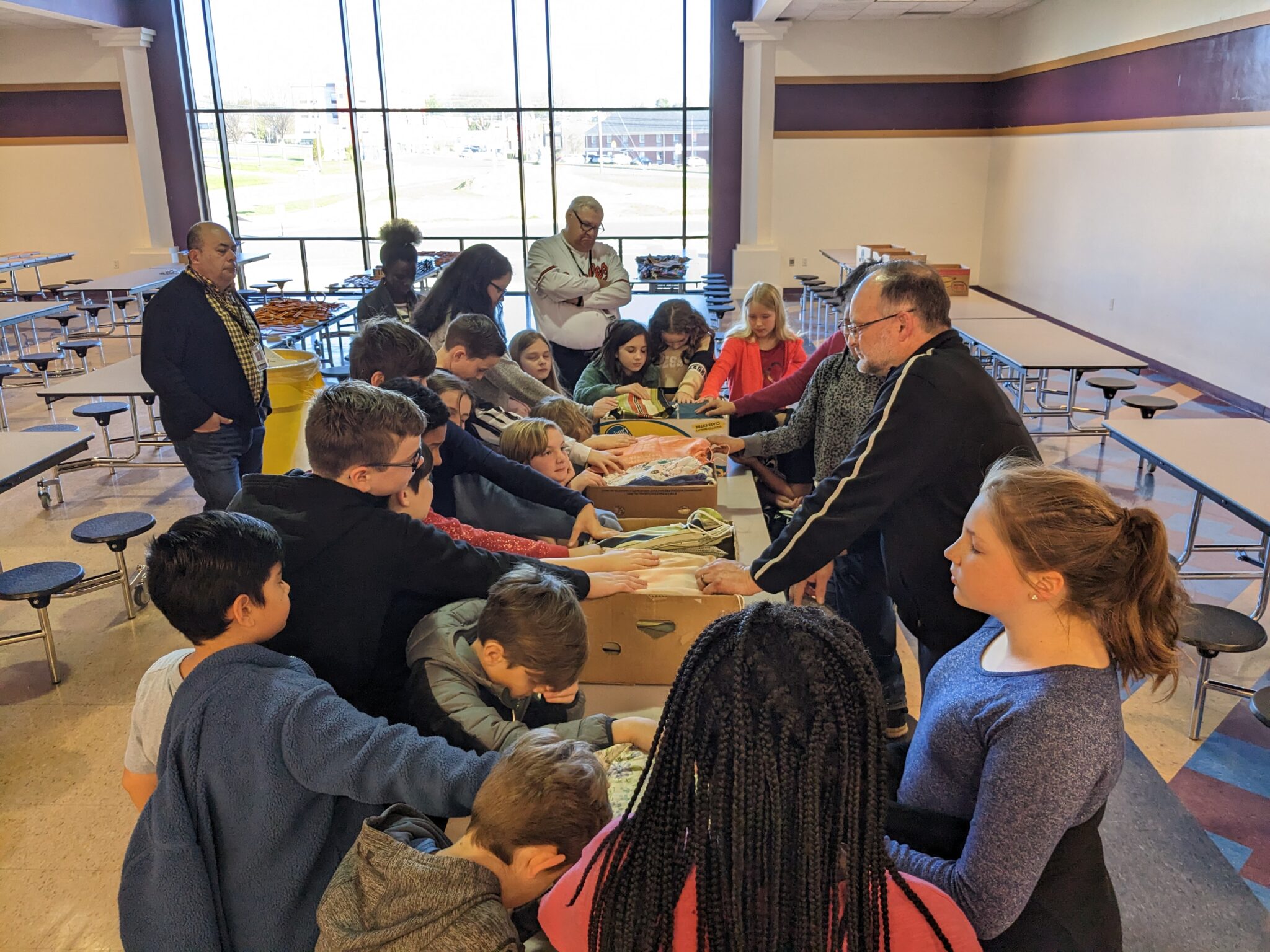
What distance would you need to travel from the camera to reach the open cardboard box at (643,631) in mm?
2098

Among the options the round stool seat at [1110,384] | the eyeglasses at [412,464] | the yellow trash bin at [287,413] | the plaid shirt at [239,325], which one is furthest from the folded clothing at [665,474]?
the round stool seat at [1110,384]

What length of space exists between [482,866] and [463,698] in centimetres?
48

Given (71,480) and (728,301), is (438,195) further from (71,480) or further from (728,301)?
(71,480)

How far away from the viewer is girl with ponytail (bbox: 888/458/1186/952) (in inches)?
48.0

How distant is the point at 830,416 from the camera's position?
3191 millimetres

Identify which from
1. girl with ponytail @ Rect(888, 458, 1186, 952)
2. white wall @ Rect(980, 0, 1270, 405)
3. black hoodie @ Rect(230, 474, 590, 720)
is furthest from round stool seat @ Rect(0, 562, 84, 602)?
white wall @ Rect(980, 0, 1270, 405)

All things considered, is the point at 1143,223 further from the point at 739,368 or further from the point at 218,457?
the point at 218,457

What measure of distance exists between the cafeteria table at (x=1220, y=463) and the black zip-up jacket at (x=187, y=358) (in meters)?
3.73

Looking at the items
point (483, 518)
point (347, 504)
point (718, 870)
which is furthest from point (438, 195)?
point (718, 870)

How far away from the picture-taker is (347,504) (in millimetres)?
1775

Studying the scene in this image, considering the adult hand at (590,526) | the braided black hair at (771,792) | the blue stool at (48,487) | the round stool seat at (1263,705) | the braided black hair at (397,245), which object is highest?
the braided black hair at (397,245)

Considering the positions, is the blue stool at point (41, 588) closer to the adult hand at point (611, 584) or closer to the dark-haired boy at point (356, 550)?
the dark-haired boy at point (356, 550)

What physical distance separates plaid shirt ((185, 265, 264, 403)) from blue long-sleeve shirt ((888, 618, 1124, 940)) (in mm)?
3438

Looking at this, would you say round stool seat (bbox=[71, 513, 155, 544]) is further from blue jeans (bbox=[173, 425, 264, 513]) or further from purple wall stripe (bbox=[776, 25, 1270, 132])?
purple wall stripe (bbox=[776, 25, 1270, 132])
